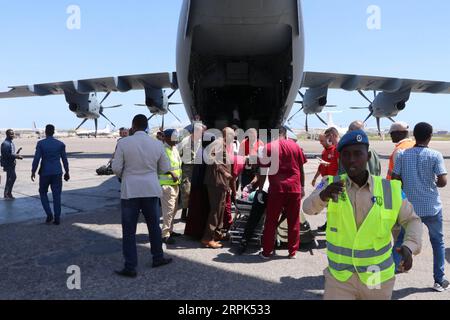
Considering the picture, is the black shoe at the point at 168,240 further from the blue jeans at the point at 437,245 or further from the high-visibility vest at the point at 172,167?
the blue jeans at the point at 437,245

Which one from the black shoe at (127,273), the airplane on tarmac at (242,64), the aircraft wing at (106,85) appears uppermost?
the aircraft wing at (106,85)

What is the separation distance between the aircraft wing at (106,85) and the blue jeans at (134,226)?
12.4 meters

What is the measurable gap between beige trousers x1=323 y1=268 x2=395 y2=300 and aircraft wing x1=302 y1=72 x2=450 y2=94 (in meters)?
14.2

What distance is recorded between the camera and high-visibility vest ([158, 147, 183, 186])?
18.5 feet

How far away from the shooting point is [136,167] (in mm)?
4453

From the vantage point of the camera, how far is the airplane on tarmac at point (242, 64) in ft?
24.1

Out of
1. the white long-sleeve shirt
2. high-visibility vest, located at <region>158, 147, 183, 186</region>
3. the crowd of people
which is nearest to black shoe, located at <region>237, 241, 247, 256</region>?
the crowd of people

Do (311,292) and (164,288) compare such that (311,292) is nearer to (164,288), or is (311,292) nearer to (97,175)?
(164,288)

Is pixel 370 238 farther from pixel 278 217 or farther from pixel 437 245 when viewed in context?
pixel 278 217

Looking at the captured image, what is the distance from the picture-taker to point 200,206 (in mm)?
5883

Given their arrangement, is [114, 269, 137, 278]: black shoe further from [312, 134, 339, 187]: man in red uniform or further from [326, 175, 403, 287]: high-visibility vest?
[312, 134, 339, 187]: man in red uniform

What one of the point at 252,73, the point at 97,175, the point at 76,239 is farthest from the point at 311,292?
the point at 97,175

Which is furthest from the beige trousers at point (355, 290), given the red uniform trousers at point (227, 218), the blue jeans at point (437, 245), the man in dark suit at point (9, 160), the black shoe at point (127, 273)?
the man in dark suit at point (9, 160)
